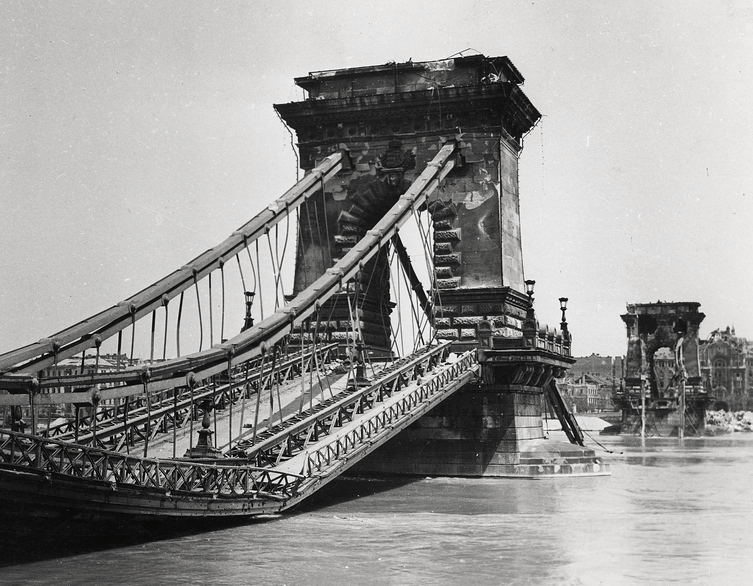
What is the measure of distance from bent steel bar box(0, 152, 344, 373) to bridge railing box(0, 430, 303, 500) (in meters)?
1.31

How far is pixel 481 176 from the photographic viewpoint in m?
36.8

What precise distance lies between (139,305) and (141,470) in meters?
4.79

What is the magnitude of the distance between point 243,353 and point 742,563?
31.1 feet

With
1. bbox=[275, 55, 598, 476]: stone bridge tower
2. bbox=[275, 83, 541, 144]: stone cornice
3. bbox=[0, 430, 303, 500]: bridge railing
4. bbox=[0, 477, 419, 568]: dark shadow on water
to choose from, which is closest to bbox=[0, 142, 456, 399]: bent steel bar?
bbox=[0, 430, 303, 500]: bridge railing

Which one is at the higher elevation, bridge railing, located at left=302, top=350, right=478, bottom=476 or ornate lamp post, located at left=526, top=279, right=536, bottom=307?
ornate lamp post, located at left=526, top=279, right=536, bottom=307

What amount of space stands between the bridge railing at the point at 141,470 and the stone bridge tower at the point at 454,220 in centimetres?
1376

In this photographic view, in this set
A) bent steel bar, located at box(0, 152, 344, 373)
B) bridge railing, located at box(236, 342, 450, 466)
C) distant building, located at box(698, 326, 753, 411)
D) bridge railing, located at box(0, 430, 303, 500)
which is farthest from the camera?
distant building, located at box(698, 326, 753, 411)

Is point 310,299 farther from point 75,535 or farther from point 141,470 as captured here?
point 75,535

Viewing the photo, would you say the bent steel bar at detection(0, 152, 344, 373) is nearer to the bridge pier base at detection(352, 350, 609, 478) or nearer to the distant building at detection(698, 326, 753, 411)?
the bridge pier base at detection(352, 350, 609, 478)

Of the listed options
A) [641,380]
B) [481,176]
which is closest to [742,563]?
[481,176]

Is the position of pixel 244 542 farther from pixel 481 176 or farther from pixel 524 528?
pixel 481 176

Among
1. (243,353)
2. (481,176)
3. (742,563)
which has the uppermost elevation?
(481,176)

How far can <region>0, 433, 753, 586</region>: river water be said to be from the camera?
49.6 feet

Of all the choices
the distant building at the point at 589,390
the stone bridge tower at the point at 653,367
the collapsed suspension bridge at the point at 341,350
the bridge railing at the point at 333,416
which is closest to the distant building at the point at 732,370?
the distant building at the point at 589,390
